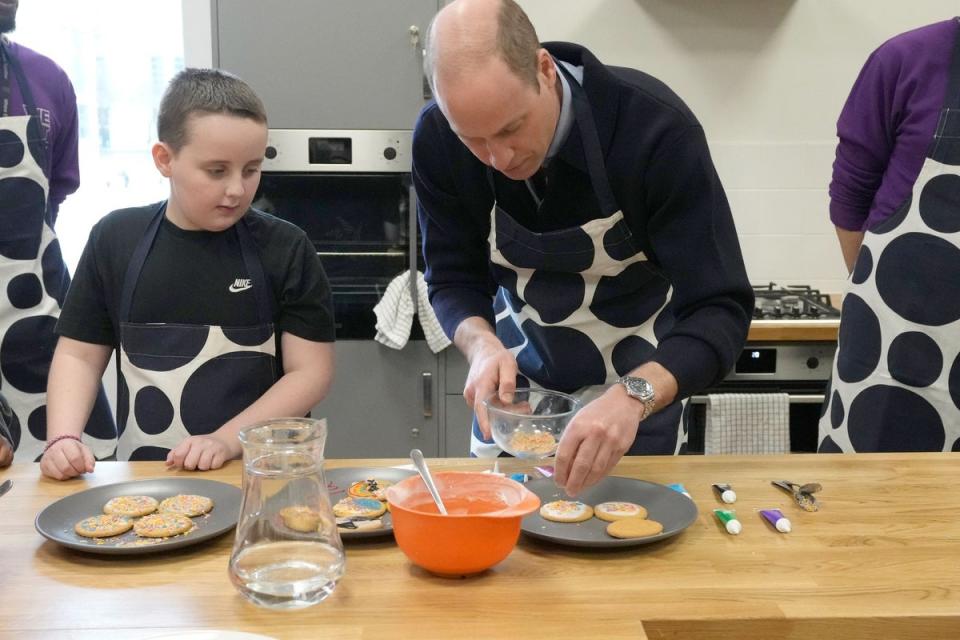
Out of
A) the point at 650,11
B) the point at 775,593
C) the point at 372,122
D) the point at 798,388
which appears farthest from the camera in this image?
the point at 650,11

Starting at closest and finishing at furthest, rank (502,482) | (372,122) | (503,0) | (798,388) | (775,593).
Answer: (775,593) → (502,482) → (503,0) → (798,388) → (372,122)

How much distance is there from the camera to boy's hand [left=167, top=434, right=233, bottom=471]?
4.58 ft

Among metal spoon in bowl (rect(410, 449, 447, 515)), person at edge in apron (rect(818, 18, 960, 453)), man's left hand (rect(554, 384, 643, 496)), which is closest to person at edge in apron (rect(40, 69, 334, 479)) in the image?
metal spoon in bowl (rect(410, 449, 447, 515))

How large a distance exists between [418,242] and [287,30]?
2.51 feet

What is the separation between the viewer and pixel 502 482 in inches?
44.8

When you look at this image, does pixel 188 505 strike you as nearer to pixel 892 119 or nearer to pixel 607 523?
pixel 607 523

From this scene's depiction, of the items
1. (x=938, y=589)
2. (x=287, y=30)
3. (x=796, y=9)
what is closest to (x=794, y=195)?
(x=796, y=9)

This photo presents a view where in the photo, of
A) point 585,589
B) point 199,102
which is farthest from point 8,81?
point 585,589

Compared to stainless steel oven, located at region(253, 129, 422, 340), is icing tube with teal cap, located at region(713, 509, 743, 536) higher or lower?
lower

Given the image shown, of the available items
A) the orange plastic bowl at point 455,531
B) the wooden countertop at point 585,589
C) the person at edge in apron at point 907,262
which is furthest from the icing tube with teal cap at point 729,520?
the person at edge in apron at point 907,262

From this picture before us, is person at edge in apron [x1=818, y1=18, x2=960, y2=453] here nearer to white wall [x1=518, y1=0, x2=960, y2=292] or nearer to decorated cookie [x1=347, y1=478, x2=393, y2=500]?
decorated cookie [x1=347, y1=478, x2=393, y2=500]

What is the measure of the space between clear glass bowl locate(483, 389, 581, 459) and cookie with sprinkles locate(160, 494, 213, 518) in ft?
1.27

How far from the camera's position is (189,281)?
173 cm

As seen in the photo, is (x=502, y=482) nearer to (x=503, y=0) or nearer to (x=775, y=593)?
(x=775, y=593)
